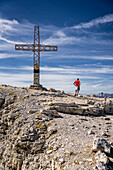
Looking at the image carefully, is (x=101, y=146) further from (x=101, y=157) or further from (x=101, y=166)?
(x=101, y=166)

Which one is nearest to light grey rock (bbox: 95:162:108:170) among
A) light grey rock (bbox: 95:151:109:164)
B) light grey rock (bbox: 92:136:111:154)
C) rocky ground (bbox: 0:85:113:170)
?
rocky ground (bbox: 0:85:113:170)

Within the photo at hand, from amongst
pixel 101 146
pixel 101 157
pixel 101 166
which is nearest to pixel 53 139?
pixel 101 146

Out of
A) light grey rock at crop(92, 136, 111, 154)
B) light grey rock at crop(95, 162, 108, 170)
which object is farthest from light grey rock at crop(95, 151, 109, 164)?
light grey rock at crop(92, 136, 111, 154)

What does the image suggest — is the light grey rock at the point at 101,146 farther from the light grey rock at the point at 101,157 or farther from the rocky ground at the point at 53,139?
the light grey rock at the point at 101,157

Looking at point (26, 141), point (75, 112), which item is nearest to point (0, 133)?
point (26, 141)

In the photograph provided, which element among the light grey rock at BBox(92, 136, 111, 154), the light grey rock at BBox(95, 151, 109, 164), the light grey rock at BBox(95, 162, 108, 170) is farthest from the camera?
the light grey rock at BBox(92, 136, 111, 154)

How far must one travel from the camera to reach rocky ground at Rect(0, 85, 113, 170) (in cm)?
818

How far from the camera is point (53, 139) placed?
35.0ft

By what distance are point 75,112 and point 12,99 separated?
8.98 meters

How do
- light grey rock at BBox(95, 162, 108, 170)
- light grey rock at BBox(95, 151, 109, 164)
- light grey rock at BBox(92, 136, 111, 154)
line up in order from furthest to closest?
light grey rock at BBox(92, 136, 111, 154) → light grey rock at BBox(95, 151, 109, 164) → light grey rock at BBox(95, 162, 108, 170)

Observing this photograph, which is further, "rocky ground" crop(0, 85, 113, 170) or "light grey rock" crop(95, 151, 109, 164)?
"rocky ground" crop(0, 85, 113, 170)

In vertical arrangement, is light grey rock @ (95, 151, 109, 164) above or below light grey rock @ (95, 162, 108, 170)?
above

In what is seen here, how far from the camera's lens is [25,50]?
32.2m

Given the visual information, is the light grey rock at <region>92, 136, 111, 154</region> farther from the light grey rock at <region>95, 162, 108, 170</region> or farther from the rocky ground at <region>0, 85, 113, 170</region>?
the light grey rock at <region>95, 162, 108, 170</region>
